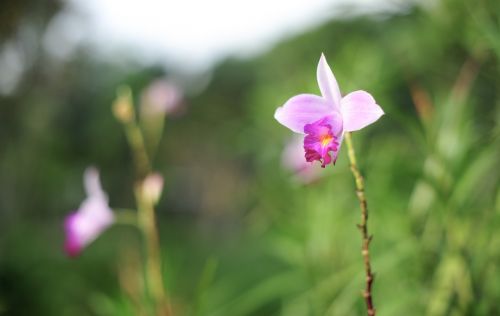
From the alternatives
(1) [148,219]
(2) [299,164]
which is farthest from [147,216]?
(2) [299,164]

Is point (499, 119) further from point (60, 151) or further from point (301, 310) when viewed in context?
point (60, 151)

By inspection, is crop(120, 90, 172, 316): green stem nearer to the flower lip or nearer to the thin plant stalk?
the thin plant stalk

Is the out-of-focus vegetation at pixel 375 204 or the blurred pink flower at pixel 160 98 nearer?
the out-of-focus vegetation at pixel 375 204

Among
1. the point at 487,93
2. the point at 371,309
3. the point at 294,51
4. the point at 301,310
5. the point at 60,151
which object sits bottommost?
the point at 371,309

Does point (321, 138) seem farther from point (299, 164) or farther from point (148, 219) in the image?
point (299, 164)

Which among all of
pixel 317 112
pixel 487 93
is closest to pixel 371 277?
pixel 317 112

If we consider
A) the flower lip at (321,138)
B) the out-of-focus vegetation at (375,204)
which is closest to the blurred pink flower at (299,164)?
the out-of-focus vegetation at (375,204)

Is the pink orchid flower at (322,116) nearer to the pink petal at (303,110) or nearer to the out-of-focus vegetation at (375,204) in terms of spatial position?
the pink petal at (303,110)
